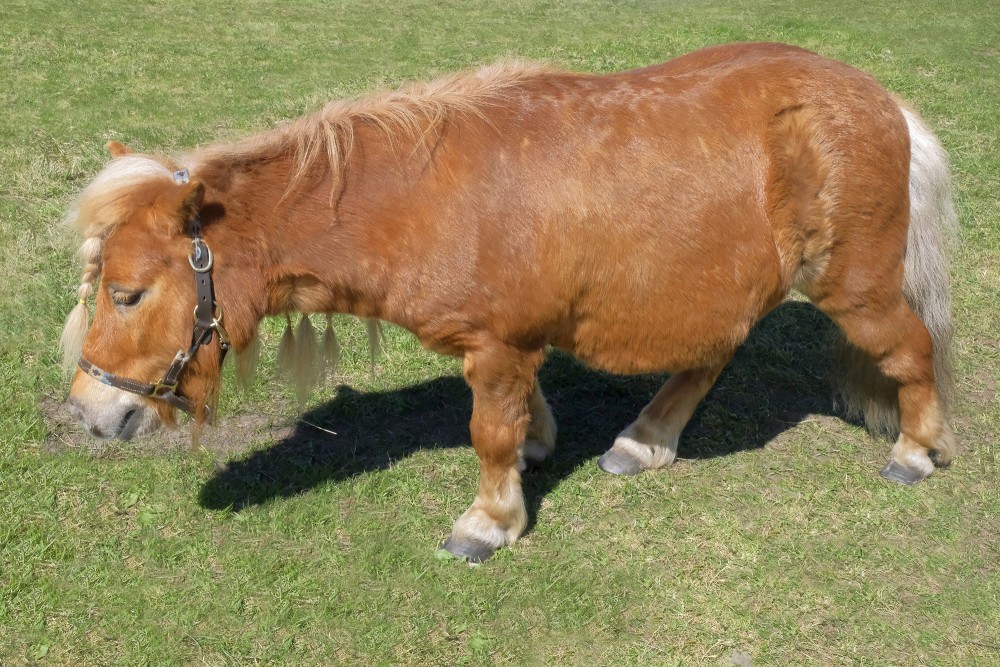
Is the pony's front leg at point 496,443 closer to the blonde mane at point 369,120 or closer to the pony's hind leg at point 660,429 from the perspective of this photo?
the pony's hind leg at point 660,429

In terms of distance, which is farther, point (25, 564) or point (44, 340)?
point (44, 340)

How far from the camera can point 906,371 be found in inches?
167

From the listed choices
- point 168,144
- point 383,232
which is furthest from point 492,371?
point 168,144

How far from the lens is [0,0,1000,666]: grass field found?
3.49 meters

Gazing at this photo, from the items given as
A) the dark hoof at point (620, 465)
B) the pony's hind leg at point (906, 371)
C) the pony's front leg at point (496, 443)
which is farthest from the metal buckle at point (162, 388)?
the pony's hind leg at point (906, 371)

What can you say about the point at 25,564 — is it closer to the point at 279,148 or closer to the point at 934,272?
the point at 279,148

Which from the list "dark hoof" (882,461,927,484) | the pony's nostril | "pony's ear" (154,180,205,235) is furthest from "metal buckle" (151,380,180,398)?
"dark hoof" (882,461,927,484)

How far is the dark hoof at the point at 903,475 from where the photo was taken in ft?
14.4

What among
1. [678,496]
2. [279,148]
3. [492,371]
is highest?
[279,148]

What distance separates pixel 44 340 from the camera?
16.7 ft

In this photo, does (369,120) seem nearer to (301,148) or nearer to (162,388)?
(301,148)

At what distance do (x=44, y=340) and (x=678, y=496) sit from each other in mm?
3525

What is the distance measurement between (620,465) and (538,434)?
0.42m

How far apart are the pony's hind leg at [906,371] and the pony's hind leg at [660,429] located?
66cm
